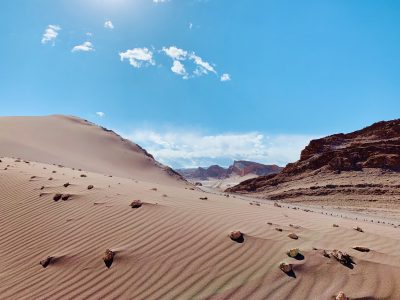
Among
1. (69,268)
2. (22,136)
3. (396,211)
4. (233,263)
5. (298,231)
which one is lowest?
(69,268)

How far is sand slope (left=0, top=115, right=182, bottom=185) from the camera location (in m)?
30.2

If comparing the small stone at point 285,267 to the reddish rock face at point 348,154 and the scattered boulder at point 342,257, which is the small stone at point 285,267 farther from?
the reddish rock face at point 348,154

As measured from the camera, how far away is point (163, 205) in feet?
25.5

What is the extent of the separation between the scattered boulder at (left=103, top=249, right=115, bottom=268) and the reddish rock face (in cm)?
2867

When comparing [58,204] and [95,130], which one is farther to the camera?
[95,130]

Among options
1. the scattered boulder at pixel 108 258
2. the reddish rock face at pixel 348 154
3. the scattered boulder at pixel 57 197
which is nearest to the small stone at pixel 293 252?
the scattered boulder at pixel 108 258

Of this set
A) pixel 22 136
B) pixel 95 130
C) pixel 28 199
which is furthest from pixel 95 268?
pixel 95 130

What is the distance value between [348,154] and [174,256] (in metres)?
30.8

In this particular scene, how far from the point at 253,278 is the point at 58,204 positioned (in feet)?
17.1

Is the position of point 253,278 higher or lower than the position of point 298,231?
lower

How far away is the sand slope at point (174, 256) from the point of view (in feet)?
14.9

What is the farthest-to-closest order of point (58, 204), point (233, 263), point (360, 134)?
point (360, 134), point (58, 204), point (233, 263)

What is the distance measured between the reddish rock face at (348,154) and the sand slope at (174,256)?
25.6 m

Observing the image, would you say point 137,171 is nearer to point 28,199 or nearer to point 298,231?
point 28,199
